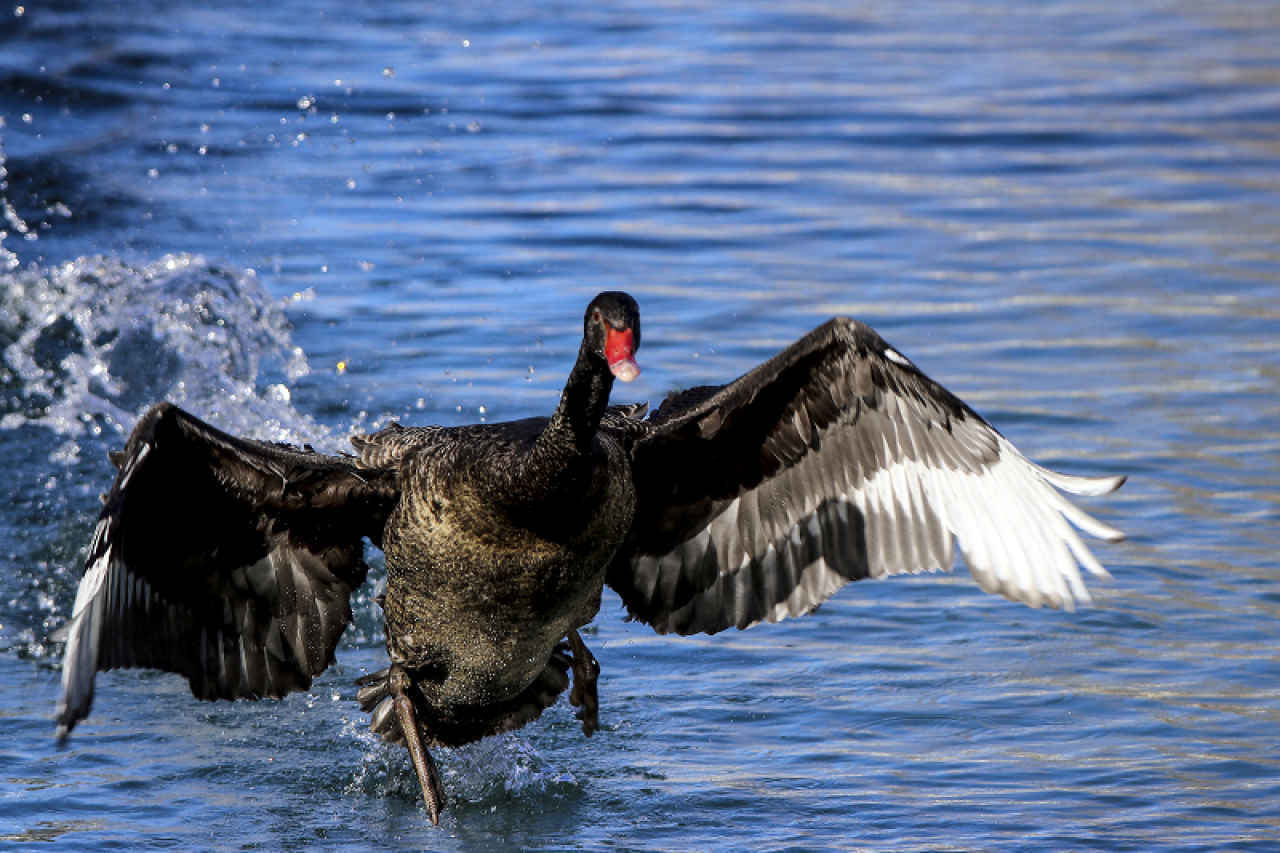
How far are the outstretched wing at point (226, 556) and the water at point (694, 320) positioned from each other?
0.49 m

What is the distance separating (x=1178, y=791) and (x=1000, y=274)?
22.7 ft

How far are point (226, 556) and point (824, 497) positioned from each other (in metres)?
2.35

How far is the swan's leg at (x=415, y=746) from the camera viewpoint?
6012 mm

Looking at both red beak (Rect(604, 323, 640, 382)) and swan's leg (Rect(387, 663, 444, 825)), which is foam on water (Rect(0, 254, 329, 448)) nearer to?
swan's leg (Rect(387, 663, 444, 825))

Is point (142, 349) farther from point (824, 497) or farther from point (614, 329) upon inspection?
A: point (614, 329)

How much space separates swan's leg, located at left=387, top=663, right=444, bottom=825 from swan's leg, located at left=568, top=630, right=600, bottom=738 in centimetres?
77

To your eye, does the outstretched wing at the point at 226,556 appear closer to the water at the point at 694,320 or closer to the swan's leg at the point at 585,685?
the water at the point at 694,320

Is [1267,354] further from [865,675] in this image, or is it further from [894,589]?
[865,675]

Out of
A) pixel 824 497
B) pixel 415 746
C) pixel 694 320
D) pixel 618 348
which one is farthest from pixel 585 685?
pixel 694 320

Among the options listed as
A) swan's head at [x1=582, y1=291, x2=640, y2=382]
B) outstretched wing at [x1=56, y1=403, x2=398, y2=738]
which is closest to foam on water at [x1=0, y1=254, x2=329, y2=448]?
outstretched wing at [x1=56, y1=403, x2=398, y2=738]

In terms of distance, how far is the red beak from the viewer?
201 inches

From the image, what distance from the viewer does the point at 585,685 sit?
6645mm

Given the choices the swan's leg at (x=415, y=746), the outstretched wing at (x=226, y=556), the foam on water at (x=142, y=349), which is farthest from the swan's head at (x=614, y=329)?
the foam on water at (x=142, y=349)

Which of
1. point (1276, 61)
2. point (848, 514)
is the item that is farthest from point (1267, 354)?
point (1276, 61)
